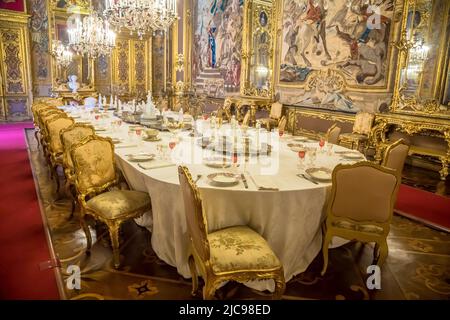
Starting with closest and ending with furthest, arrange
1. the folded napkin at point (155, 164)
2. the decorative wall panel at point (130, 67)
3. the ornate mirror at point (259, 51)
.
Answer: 1. the folded napkin at point (155, 164)
2. the ornate mirror at point (259, 51)
3. the decorative wall panel at point (130, 67)

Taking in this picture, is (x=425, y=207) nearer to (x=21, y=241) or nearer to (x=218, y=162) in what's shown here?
(x=218, y=162)

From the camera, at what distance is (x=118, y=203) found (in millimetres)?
2957

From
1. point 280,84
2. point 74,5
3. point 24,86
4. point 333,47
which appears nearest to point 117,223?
point 333,47

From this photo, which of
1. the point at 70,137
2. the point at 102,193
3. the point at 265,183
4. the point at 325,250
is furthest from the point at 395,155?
the point at 70,137

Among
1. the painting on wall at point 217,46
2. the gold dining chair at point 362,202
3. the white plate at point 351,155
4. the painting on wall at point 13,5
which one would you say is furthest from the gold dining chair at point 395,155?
the painting on wall at point 13,5

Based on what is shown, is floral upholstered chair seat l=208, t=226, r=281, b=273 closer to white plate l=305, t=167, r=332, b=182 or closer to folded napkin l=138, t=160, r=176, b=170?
white plate l=305, t=167, r=332, b=182

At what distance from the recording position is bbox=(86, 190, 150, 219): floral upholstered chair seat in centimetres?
289

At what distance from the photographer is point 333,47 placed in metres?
7.32

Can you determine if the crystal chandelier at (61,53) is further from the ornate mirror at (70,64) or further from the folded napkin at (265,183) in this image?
the folded napkin at (265,183)

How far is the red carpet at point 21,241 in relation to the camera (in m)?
2.58

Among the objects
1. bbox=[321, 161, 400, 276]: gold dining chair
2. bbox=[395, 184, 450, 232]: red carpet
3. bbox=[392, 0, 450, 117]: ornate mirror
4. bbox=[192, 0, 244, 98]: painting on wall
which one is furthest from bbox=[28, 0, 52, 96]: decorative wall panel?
bbox=[321, 161, 400, 276]: gold dining chair

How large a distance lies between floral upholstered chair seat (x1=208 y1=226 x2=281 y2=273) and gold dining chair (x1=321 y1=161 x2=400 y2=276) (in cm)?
69

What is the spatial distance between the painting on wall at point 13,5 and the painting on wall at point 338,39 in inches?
318

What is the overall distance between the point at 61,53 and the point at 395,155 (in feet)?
35.9
